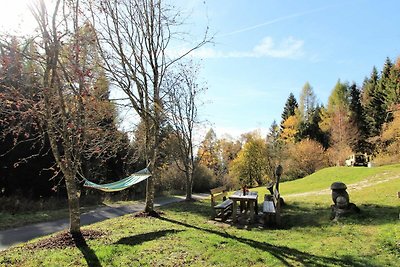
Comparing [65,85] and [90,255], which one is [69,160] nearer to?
[65,85]

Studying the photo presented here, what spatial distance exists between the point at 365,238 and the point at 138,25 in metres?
10.3

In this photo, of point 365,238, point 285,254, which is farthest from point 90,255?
point 365,238

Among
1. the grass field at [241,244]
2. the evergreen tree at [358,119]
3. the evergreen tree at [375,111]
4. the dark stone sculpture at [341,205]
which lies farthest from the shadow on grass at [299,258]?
the evergreen tree at [358,119]

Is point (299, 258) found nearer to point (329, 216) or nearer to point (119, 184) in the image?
point (329, 216)

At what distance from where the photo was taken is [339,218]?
906 cm

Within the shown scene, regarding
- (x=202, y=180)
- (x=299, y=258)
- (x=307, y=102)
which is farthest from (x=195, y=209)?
(x=307, y=102)

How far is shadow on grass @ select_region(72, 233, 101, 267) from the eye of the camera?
5.92 metres

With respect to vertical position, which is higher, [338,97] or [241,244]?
[338,97]

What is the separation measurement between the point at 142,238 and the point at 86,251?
1490 millimetres

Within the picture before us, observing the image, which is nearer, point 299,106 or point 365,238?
point 365,238

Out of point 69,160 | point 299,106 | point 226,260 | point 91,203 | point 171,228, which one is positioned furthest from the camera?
point 299,106

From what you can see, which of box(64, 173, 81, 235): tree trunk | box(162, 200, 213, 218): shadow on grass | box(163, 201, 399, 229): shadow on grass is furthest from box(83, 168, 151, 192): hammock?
box(162, 200, 213, 218): shadow on grass

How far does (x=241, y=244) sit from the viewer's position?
708 centimetres

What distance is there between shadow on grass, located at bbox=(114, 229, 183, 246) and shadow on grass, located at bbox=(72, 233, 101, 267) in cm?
73
